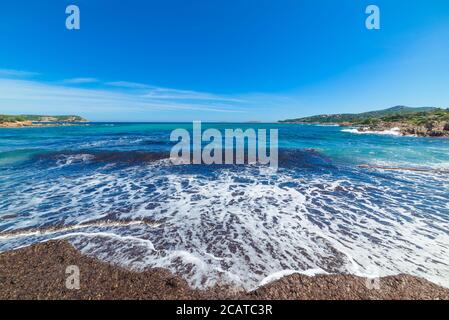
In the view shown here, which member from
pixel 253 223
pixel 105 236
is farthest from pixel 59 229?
pixel 253 223

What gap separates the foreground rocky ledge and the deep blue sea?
0.31 metres

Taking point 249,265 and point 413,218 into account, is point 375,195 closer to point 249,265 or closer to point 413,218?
point 413,218

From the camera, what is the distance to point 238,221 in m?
8.21

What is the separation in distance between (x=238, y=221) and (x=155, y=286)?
4162mm

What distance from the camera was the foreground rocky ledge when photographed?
175 inches

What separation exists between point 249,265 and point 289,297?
4.34 feet

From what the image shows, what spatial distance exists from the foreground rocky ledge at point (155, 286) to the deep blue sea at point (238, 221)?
12.2 inches

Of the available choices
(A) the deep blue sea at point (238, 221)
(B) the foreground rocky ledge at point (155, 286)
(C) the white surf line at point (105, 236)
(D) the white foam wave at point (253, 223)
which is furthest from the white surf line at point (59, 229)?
(B) the foreground rocky ledge at point (155, 286)

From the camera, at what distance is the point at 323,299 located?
4414mm

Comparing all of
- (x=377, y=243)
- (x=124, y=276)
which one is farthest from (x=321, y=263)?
(x=124, y=276)

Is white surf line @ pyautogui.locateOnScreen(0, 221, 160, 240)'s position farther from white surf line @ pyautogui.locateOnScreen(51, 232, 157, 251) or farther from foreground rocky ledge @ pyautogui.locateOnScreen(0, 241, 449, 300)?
foreground rocky ledge @ pyautogui.locateOnScreen(0, 241, 449, 300)

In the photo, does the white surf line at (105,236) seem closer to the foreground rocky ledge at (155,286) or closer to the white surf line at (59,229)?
the white surf line at (59,229)

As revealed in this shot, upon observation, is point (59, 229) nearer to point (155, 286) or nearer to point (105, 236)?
point (105, 236)

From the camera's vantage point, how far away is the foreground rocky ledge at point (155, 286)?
14.6ft
